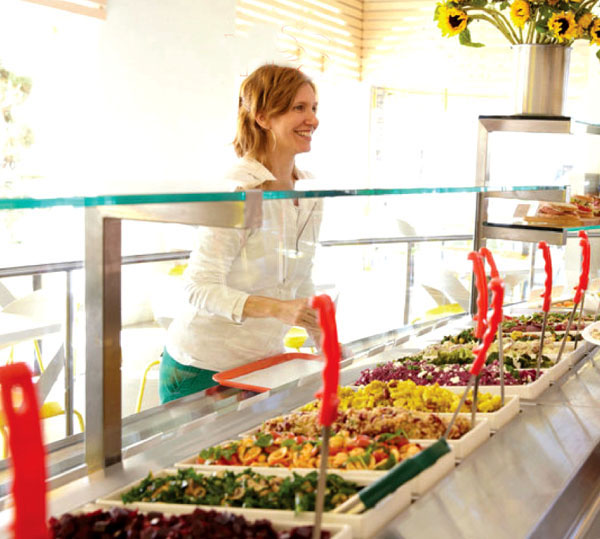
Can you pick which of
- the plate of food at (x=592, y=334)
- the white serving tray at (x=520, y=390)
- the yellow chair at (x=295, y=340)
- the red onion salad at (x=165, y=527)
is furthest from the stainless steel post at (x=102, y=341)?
the plate of food at (x=592, y=334)

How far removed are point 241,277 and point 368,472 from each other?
99 centimetres

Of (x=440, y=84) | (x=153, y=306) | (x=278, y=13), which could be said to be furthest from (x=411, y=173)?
(x=153, y=306)

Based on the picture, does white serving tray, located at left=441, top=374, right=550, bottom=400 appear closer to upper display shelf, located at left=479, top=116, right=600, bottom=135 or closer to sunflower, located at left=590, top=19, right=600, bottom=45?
upper display shelf, located at left=479, top=116, right=600, bottom=135

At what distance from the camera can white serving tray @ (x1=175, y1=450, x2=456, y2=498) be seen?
1167 mm

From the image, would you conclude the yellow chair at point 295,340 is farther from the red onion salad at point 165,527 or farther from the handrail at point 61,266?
the red onion salad at point 165,527

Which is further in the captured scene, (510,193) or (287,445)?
(510,193)

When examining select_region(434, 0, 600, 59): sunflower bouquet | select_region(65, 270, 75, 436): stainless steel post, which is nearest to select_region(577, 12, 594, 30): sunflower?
select_region(434, 0, 600, 59): sunflower bouquet

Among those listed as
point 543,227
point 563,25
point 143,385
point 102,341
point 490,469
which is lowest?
point 143,385

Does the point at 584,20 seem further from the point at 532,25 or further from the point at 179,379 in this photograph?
the point at 179,379

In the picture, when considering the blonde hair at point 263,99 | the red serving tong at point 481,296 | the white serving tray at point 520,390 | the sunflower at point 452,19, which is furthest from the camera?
the sunflower at point 452,19

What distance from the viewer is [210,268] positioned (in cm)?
196

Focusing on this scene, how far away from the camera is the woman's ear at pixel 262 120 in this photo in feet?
7.37

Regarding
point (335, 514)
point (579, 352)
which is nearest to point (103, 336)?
point (335, 514)

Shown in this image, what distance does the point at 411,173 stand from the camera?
35.0 feet
